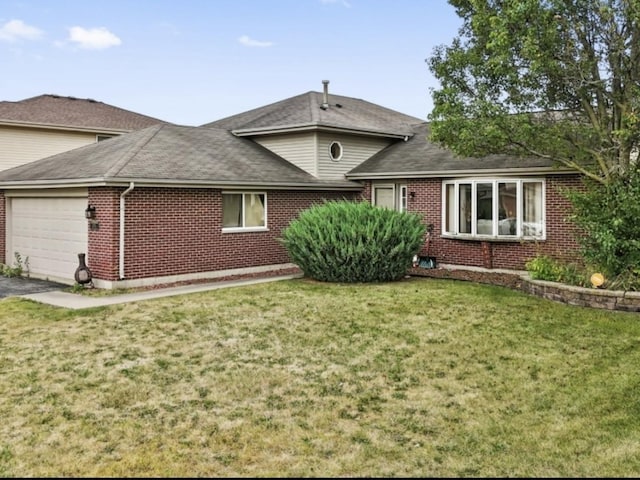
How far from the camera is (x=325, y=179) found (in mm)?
17844

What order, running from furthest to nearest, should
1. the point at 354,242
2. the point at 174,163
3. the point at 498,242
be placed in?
the point at 498,242
the point at 174,163
the point at 354,242

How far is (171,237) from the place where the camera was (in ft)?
45.6

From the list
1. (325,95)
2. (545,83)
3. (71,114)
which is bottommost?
(545,83)

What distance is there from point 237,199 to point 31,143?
11.8 meters

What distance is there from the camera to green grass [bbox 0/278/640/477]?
496 centimetres

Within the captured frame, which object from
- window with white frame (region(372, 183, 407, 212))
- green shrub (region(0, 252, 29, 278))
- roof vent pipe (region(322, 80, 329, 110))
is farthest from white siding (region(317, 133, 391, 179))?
green shrub (region(0, 252, 29, 278))

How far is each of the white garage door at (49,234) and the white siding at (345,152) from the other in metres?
6.96

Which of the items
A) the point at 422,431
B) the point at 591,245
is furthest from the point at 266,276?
the point at 422,431

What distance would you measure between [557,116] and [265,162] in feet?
26.0

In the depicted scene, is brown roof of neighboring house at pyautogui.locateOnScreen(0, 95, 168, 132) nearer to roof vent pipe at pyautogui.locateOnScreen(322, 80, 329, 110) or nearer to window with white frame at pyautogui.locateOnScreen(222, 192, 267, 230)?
roof vent pipe at pyautogui.locateOnScreen(322, 80, 329, 110)

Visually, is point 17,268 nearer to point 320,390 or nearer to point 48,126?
point 48,126

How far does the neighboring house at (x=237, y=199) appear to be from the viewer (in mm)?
13383

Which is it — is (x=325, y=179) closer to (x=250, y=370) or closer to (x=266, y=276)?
(x=266, y=276)

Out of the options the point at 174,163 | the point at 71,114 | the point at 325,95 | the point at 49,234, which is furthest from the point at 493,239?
the point at 71,114
